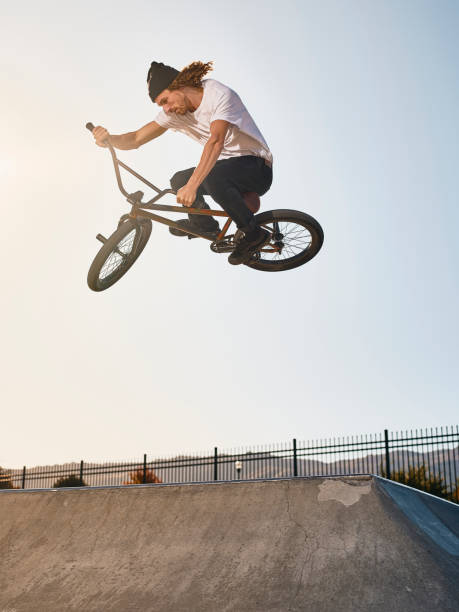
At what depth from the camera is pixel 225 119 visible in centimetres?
513

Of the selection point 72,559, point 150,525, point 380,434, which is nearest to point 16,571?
point 72,559

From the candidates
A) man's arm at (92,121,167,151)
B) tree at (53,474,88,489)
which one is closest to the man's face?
man's arm at (92,121,167,151)

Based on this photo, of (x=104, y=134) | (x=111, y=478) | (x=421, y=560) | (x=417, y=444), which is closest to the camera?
(x=421, y=560)

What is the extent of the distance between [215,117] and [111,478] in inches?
799

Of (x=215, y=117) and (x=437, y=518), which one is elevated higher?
(x=215, y=117)

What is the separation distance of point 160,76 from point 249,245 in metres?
1.79

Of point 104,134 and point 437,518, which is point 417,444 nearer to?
point 437,518

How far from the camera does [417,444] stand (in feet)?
52.1

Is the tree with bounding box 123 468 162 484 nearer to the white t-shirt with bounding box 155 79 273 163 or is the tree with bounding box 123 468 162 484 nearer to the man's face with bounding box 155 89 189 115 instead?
the white t-shirt with bounding box 155 79 273 163

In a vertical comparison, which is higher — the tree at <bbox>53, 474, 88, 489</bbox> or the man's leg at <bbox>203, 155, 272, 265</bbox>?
the man's leg at <bbox>203, 155, 272, 265</bbox>

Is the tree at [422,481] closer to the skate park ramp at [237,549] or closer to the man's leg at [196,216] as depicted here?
the skate park ramp at [237,549]

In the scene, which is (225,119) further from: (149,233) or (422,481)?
(422,481)

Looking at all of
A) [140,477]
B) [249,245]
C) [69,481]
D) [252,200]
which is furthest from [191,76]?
[69,481]

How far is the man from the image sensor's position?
17.0ft
